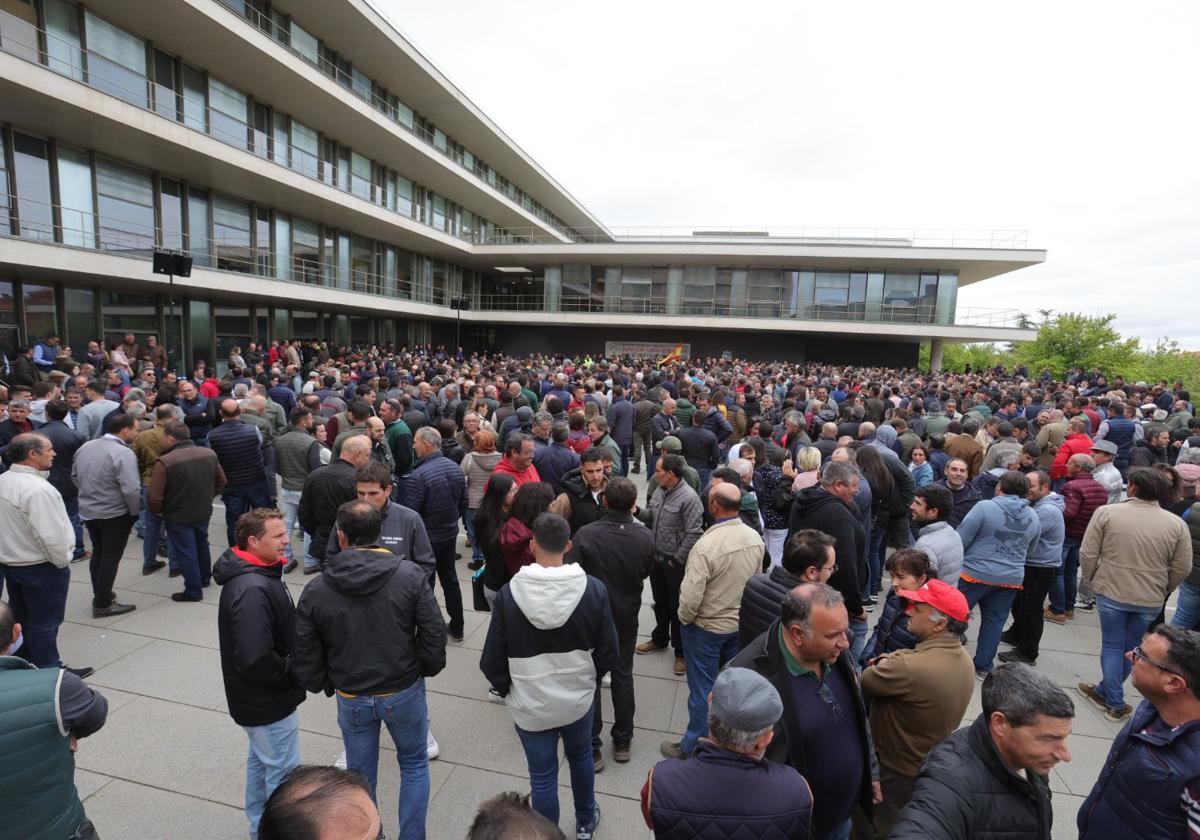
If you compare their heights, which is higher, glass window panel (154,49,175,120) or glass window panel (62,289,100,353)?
glass window panel (154,49,175,120)

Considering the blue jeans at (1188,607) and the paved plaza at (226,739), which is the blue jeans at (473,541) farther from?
the blue jeans at (1188,607)

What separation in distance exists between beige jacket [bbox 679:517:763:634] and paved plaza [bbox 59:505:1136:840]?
108cm

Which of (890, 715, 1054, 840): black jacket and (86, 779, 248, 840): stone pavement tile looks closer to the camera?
(890, 715, 1054, 840): black jacket

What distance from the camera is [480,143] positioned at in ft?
96.3

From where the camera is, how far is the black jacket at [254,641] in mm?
2748

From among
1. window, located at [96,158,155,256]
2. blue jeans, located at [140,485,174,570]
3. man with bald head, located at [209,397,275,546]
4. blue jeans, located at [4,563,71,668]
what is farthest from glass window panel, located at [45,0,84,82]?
blue jeans, located at [4,563,71,668]

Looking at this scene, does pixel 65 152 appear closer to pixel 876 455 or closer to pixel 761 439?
pixel 761 439

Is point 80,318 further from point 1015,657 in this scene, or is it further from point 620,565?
point 1015,657

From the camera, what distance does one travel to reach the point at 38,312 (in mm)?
13383

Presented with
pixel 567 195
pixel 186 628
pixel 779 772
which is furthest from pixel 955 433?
pixel 567 195

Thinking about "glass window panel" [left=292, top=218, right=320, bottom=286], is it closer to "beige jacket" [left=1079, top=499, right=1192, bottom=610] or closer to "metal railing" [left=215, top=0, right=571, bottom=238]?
"metal railing" [left=215, top=0, right=571, bottom=238]

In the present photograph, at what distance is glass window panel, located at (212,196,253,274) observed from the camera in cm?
1695

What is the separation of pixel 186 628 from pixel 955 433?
30.0 ft

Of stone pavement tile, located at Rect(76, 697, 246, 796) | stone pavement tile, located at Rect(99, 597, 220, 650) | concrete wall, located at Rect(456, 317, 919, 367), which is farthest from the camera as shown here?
concrete wall, located at Rect(456, 317, 919, 367)
